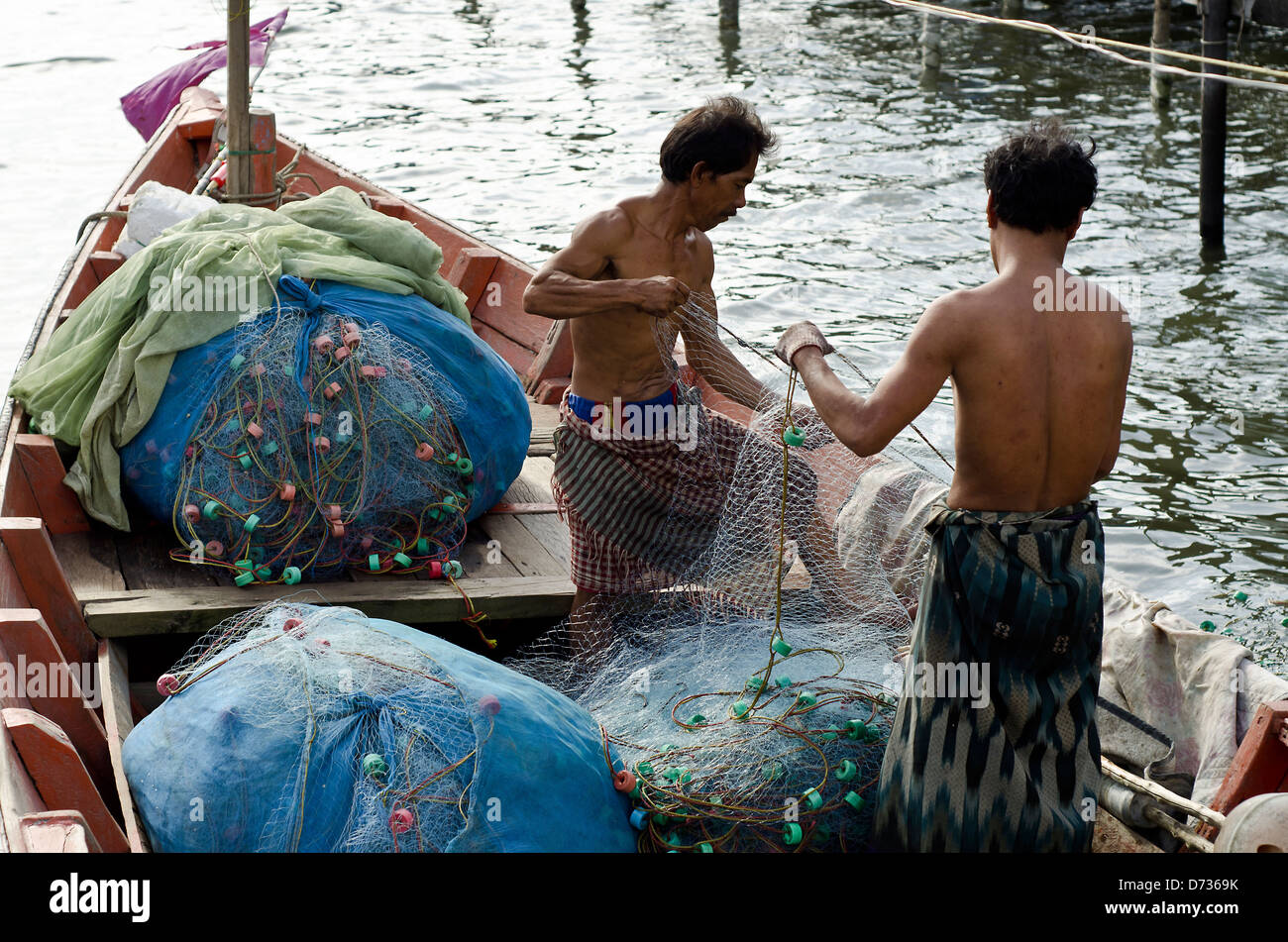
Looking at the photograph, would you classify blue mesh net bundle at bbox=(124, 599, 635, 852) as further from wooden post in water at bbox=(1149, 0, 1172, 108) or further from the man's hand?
wooden post in water at bbox=(1149, 0, 1172, 108)

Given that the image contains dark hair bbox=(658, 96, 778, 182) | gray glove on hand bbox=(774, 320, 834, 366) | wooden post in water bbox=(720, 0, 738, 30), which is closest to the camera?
gray glove on hand bbox=(774, 320, 834, 366)

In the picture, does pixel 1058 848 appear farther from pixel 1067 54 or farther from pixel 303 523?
pixel 1067 54

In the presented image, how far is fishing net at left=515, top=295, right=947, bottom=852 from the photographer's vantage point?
319cm

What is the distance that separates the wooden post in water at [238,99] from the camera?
6215mm

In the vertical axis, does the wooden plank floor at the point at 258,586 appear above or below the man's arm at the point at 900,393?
below

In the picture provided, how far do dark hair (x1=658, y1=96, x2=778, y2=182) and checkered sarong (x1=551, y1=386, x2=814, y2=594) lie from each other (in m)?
0.71

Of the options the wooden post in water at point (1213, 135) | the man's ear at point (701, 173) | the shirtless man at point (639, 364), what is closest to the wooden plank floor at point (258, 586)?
the shirtless man at point (639, 364)

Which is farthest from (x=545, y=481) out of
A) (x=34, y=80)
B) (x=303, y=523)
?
(x=34, y=80)

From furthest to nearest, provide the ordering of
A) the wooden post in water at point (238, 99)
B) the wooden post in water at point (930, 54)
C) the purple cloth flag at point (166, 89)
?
the wooden post in water at point (930, 54) → the purple cloth flag at point (166, 89) → the wooden post in water at point (238, 99)

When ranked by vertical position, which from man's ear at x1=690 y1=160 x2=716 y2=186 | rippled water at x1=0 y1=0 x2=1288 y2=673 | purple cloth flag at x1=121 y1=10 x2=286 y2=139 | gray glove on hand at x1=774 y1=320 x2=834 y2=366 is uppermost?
man's ear at x1=690 y1=160 x2=716 y2=186


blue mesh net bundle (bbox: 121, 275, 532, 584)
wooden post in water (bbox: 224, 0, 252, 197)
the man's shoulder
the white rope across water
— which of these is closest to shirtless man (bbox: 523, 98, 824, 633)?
the man's shoulder

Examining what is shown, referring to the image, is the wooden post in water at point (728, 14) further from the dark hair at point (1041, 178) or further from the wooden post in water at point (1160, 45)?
the dark hair at point (1041, 178)

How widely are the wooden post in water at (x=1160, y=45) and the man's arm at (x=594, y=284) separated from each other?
12.6 m
